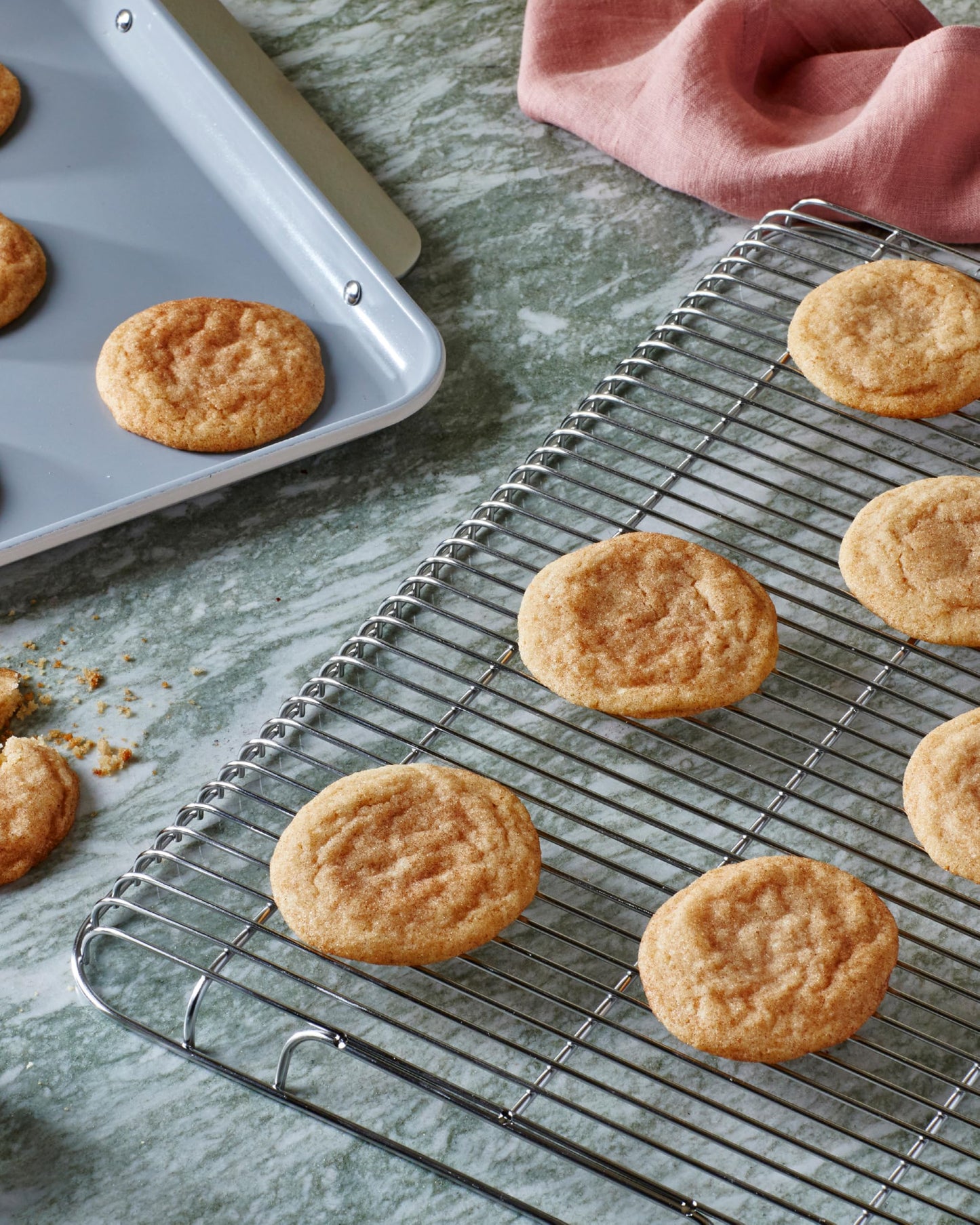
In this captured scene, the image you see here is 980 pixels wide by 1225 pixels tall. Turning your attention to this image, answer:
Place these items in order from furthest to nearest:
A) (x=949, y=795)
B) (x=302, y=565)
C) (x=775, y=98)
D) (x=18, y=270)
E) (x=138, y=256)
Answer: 1. (x=775, y=98)
2. (x=138, y=256)
3. (x=18, y=270)
4. (x=302, y=565)
5. (x=949, y=795)

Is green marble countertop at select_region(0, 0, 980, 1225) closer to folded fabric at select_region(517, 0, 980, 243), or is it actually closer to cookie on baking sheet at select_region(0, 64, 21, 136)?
folded fabric at select_region(517, 0, 980, 243)

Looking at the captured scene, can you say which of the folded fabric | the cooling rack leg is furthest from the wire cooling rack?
the folded fabric

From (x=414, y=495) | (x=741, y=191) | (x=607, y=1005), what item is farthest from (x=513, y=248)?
(x=607, y=1005)

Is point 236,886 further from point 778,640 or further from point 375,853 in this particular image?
point 778,640

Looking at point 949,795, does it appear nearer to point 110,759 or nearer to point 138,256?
point 110,759

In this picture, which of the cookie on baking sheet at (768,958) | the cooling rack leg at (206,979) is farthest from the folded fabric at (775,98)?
the cooling rack leg at (206,979)

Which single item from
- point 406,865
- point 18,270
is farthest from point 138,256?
point 406,865

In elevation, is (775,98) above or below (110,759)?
below
